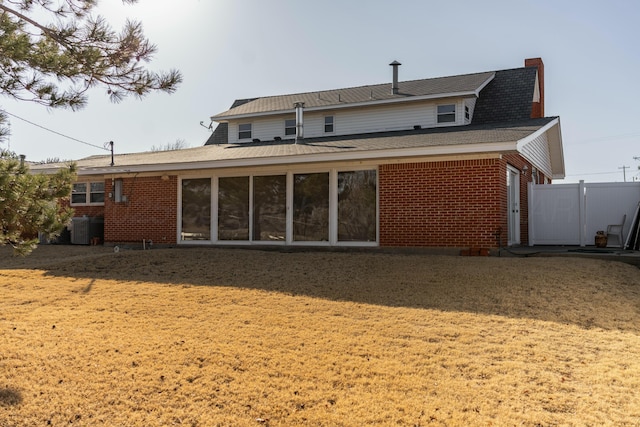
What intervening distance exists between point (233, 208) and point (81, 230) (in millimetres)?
5414

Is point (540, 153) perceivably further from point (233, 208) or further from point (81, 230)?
point (81, 230)

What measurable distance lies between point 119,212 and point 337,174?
688 cm

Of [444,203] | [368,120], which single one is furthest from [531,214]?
[368,120]

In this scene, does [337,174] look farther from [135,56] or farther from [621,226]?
[621,226]

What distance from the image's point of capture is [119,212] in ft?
47.2

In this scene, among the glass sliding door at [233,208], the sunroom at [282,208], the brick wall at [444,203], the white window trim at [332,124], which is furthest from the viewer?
the white window trim at [332,124]

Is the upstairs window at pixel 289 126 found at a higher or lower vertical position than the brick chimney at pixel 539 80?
lower

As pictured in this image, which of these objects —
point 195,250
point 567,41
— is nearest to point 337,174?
point 195,250

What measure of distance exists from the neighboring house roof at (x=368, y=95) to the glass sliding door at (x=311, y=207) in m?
5.98

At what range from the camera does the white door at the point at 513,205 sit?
12047mm

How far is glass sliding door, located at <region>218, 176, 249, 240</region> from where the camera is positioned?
1300cm

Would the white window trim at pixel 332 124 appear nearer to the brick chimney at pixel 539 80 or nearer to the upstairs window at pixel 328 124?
the upstairs window at pixel 328 124

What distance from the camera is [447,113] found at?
16.4 meters

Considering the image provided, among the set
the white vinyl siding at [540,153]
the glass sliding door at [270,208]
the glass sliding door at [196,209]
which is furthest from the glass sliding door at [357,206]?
the white vinyl siding at [540,153]
